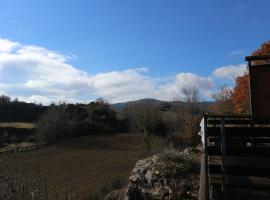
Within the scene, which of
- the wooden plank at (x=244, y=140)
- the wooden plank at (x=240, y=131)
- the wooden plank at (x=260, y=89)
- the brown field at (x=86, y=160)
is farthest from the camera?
the brown field at (x=86, y=160)

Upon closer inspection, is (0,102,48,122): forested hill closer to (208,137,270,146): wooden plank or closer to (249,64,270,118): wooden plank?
(208,137,270,146): wooden plank

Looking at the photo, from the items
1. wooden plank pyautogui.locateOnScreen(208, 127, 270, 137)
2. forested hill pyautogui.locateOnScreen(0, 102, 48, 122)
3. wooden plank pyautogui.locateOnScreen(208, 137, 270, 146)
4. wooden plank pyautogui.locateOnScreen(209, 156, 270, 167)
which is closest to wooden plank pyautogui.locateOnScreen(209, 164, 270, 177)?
wooden plank pyautogui.locateOnScreen(209, 156, 270, 167)

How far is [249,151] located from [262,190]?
45.2 inches

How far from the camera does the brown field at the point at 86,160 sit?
139 ft

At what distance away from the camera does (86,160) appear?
216 feet

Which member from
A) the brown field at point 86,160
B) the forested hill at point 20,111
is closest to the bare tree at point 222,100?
the brown field at point 86,160

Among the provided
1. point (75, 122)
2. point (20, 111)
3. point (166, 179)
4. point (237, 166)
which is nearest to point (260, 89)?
point (237, 166)

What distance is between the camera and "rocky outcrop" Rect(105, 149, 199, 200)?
11288mm

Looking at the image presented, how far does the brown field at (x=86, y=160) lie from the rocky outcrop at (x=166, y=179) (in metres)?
17.0

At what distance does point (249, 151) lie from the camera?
9422 millimetres

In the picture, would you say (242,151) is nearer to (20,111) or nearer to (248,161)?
(248,161)

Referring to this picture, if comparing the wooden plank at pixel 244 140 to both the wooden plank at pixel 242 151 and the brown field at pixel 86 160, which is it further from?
the brown field at pixel 86 160

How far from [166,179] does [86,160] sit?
54286 mm

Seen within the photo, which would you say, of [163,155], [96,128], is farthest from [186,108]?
[163,155]
